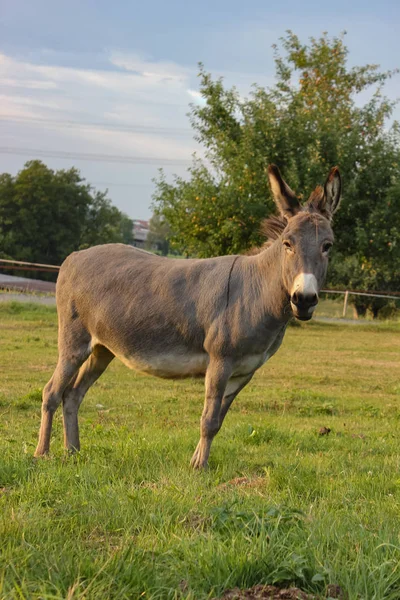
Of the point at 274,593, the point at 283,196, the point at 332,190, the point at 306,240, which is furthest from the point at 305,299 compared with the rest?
the point at 274,593

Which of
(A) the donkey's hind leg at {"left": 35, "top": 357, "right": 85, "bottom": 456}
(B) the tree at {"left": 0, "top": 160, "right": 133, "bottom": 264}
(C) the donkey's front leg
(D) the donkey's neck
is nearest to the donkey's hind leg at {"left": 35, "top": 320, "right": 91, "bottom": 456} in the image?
(A) the donkey's hind leg at {"left": 35, "top": 357, "right": 85, "bottom": 456}

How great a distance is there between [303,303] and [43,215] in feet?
210

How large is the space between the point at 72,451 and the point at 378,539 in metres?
3.60

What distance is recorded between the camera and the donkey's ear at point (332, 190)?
5844 mm

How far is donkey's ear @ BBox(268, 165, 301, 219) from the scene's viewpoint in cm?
587

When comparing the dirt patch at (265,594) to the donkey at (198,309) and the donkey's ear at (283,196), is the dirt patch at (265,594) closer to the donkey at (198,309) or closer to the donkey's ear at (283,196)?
the donkey at (198,309)

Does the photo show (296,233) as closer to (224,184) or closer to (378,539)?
(378,539)

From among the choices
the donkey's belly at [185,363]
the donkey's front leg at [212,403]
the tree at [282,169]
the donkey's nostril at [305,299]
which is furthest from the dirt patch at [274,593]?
the tree at [282,169]

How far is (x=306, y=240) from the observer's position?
18.0 ft

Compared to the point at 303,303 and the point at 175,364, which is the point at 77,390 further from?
the point at 303,303

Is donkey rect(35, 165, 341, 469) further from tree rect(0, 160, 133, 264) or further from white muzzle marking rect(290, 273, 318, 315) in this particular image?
tree rect(0, 160, 133, 264)

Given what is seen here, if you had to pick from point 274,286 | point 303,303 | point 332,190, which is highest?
point 332,190

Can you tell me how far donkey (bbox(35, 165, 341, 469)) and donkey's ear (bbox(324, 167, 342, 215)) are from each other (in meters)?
0.01

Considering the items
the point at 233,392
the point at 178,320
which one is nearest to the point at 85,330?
the point at 178,320
